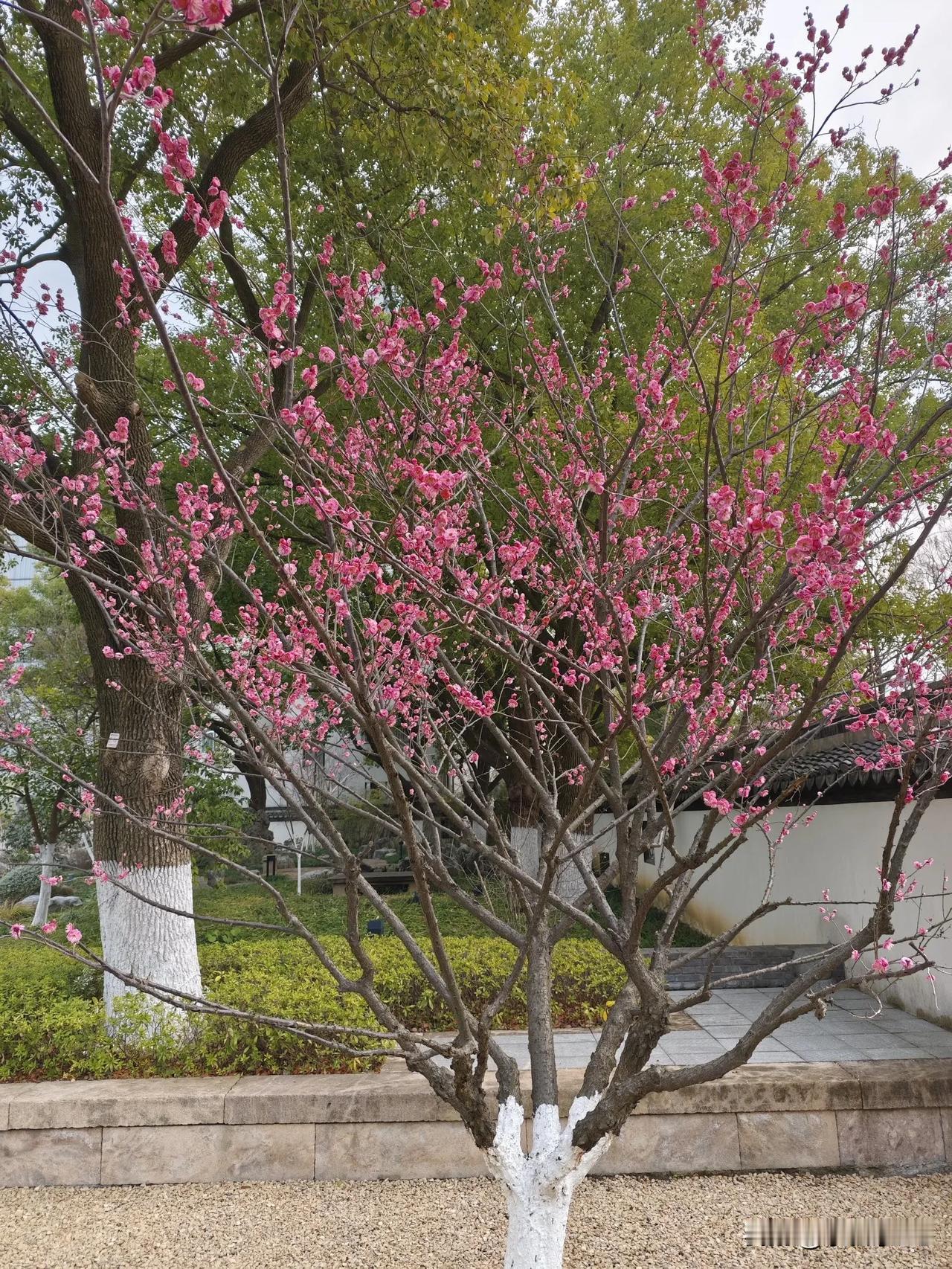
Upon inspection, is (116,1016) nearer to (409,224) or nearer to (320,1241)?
(320,1241)

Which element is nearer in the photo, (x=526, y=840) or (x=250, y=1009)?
(x=250, y=1009)

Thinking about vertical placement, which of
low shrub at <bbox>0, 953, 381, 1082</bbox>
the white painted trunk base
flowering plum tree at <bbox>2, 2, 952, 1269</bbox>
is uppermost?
flowering plum tree at <bbox>2, 2, 952, 1269</bbox>

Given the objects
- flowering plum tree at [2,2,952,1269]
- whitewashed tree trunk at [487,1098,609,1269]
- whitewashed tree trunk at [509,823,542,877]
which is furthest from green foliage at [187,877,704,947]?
whitewashed tree trunk at [487,1098,609,1269]

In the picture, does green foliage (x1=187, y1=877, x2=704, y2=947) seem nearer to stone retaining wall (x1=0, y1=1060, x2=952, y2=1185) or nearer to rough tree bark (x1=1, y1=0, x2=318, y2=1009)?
rough tree bark (x1=1, y1=0, x2=318, y2=1009)

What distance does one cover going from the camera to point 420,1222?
361cm

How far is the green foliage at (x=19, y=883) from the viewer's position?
14.4 meters

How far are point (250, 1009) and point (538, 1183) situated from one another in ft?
8.33

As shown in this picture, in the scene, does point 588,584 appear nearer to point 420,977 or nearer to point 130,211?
point 420,977

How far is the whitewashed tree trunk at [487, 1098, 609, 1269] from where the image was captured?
8.27ft

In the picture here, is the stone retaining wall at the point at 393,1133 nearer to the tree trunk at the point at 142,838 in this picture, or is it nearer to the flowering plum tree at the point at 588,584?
the flowering plum tree at the point at 588,584

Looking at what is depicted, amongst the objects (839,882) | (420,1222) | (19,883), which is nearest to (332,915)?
(839,882)

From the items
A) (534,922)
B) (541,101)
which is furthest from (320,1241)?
(541,101)

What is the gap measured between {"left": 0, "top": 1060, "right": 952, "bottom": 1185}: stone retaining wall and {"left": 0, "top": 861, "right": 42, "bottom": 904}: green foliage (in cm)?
1163

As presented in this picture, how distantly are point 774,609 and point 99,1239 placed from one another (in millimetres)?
Result: 3716
